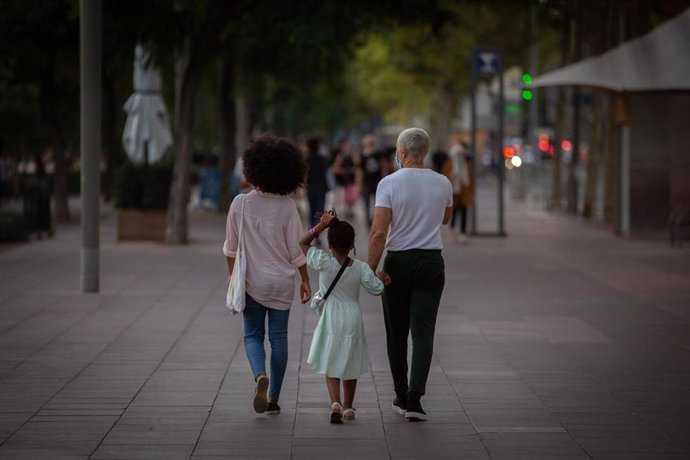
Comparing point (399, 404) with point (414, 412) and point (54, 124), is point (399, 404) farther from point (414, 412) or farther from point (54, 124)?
point (54, 124)

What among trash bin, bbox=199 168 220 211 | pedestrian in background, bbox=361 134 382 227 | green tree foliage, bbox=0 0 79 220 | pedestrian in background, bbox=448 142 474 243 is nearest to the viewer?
pedestrian in background, bbox=448 142 474 243

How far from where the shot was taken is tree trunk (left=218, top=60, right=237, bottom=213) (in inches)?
1288

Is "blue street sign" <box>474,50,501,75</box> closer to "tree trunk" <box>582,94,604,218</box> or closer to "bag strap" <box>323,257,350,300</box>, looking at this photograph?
"tree trunk" <box>582,94,604,218</box>

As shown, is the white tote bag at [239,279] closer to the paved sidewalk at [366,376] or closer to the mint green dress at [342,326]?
the mint green dress at [342,326]

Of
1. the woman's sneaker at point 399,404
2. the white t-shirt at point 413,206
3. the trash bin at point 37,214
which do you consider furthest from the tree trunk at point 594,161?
the white t-shirt at point 413,206

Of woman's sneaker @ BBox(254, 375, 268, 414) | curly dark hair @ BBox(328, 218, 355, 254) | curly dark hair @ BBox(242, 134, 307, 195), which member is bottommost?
woman's sneaker @ BBox(254, 375, 268, 414)

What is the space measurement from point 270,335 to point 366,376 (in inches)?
61.4

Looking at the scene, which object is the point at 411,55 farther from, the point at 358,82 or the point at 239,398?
the point at 239,398

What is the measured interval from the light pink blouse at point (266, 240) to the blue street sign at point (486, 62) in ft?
55.1

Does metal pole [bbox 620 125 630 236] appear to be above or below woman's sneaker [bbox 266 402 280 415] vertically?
above

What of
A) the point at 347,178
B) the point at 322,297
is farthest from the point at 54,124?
the point at 322,297

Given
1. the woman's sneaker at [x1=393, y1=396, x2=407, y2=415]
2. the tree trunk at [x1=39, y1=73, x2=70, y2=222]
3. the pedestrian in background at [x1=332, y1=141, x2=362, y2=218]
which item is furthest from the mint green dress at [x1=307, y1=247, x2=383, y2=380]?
the pedestrian in background at [x1=332, y1=141, x2=362, y2=218]

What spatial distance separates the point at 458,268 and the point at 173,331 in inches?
276

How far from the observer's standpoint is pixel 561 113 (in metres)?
35.8
